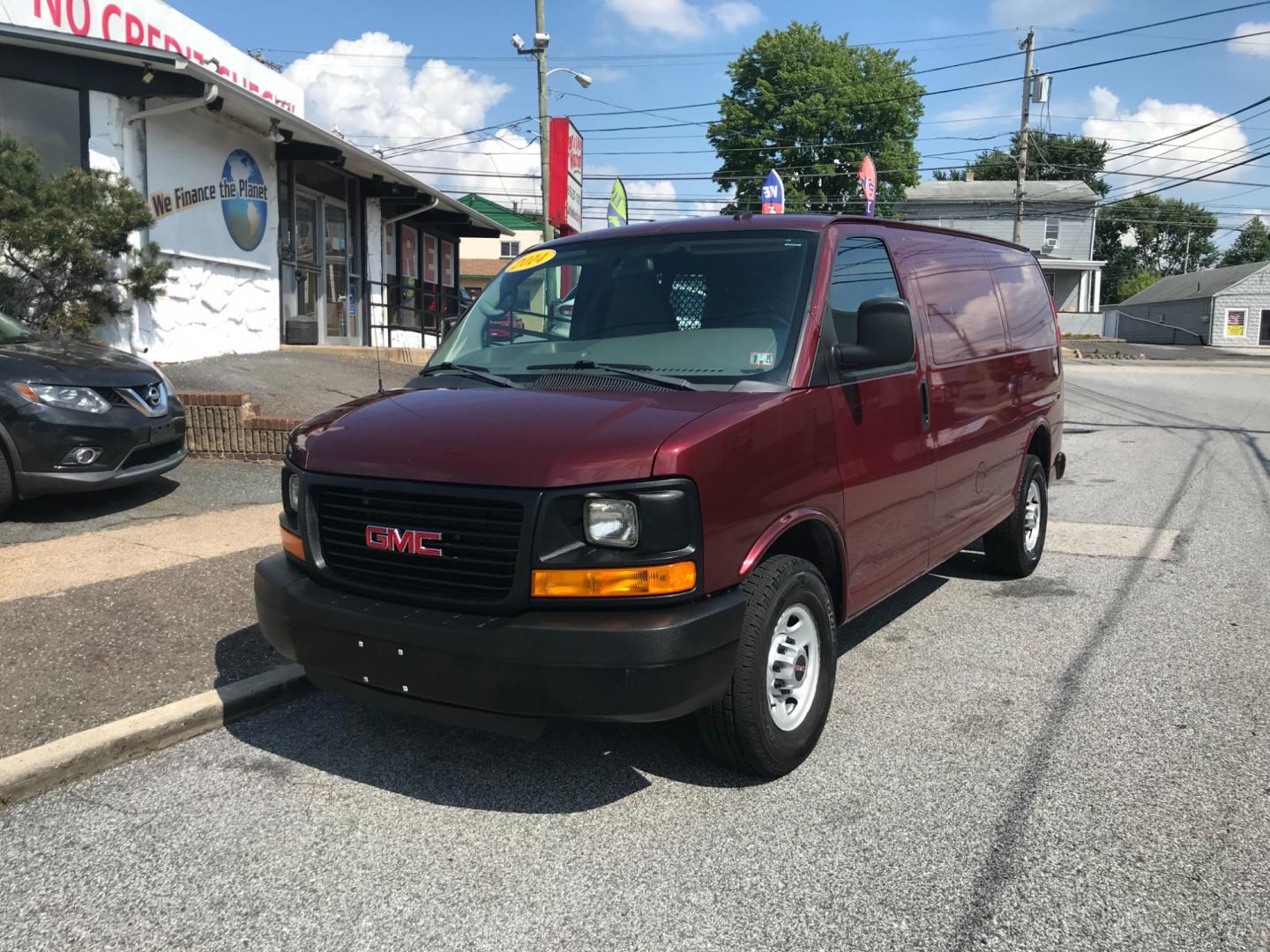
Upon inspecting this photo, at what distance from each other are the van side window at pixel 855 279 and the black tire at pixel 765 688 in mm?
1076

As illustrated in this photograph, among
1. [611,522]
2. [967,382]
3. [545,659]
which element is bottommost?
[545,659]

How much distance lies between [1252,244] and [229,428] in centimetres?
10751

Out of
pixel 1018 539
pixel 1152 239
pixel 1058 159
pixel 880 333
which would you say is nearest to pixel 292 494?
pixel 880 333

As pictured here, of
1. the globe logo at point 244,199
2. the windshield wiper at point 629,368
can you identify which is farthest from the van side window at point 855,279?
the globe logo at point 244,199

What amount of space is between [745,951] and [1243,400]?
23.1 m

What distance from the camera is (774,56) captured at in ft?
173

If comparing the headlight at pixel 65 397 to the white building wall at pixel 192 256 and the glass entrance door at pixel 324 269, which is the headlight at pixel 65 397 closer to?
the white building wall at pixel 192 256

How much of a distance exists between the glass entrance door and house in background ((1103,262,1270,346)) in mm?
58881

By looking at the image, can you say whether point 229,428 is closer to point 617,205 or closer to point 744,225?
point 744,225

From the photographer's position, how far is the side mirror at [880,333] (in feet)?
12.3

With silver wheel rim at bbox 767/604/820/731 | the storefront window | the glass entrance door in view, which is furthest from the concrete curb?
the glass entrance door

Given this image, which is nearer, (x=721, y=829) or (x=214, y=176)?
(x=721, y=829)

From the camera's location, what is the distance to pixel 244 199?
13602 millimetres

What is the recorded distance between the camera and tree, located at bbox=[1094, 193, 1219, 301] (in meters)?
91.2
